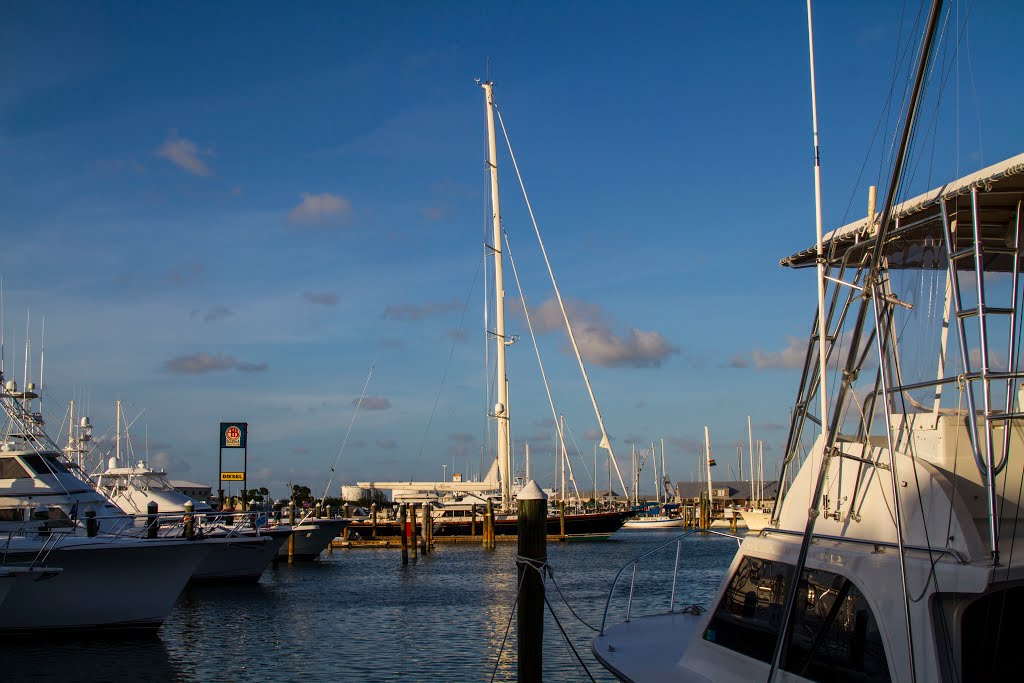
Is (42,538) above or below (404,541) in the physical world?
above

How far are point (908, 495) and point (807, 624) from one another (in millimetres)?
1395

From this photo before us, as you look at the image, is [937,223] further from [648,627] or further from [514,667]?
[514,667]

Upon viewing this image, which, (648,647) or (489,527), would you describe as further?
(489,527)

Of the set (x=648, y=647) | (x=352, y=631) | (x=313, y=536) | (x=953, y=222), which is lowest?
(x=352, y=631)

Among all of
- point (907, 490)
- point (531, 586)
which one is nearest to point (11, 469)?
point (531, 586)

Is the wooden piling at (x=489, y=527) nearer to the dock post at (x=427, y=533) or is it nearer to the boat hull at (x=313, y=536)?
the dock post at (x=427, y=533)

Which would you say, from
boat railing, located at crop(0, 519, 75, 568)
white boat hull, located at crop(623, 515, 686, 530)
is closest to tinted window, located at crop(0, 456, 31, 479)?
boat railing, located at crop(0, 519, 75, 568)

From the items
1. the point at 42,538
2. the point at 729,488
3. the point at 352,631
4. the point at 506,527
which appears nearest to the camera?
the point at 42,538

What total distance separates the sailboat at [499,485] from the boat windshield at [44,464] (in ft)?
70.2

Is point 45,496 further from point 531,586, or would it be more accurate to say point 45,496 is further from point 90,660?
point 531,586

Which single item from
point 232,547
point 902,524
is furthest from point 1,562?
point 902,524

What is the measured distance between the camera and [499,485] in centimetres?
6550

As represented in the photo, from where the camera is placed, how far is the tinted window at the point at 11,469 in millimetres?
25797

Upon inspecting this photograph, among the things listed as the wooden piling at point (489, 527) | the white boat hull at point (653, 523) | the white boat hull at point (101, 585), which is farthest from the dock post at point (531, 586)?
the white boat hull at point (653, 523)
